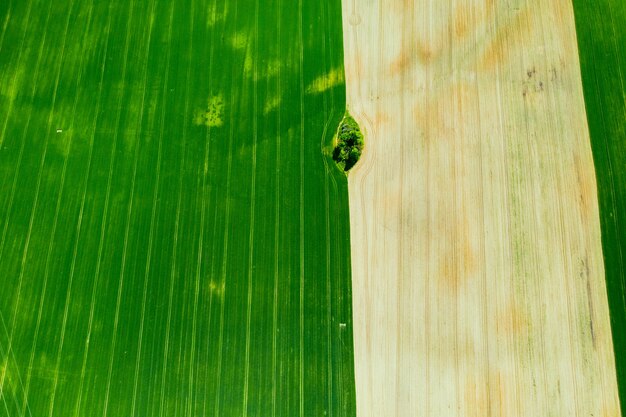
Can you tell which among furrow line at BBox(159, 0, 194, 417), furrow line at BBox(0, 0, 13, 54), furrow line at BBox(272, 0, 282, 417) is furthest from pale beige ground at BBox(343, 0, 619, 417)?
furrow line at BBox(0, 0, 13, 54)

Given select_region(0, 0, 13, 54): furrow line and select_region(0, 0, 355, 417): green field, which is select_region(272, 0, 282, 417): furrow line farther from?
select_region(0, 0, 13, 54): furrow line

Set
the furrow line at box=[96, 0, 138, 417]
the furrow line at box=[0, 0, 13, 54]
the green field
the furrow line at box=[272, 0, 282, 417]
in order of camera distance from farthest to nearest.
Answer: the furrow line at box=[0, 0, 13, 54]
the furrow line at box=[96, 0, 138, 417]
the green field
the furrow line at box=[272, 0, 282, 417]

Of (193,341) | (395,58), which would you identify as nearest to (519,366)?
(193,341)

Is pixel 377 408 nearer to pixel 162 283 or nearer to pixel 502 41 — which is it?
pixel 162 283

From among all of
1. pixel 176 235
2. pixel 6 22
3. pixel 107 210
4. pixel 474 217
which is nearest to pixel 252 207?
pixel 176 235

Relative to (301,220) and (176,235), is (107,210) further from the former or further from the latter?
(301,220)

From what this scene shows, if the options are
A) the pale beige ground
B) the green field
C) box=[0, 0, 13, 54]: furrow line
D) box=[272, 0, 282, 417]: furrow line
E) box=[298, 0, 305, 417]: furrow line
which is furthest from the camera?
box=[0, 0, 13, 54]: furrow line
